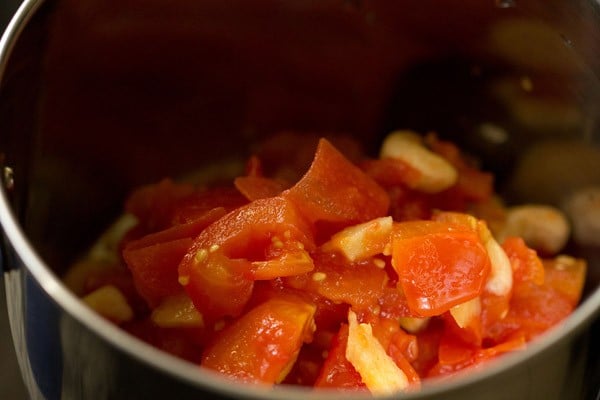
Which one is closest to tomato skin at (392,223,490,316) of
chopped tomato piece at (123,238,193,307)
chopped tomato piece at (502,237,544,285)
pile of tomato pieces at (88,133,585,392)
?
pile of tomato pieces at (88,133,585,392)

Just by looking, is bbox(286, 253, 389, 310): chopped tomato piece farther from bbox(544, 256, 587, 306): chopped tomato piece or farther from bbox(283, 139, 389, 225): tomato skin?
bbox(544, 256, 587, 306): chopped tomato piece

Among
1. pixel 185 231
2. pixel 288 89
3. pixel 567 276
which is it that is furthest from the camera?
pixel 288 89

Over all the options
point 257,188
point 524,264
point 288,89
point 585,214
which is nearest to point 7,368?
point 257,188

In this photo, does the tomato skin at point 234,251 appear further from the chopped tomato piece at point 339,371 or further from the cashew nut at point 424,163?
the cashew nut at point 424,163

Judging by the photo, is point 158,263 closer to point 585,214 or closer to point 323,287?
point 323,287

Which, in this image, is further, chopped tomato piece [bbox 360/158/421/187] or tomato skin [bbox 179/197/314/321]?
chopped tomato piece [bbox 360/158/421/187]

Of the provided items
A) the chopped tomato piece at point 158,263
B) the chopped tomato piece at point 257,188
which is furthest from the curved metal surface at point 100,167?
the chopped tomato piece at point 257,188
